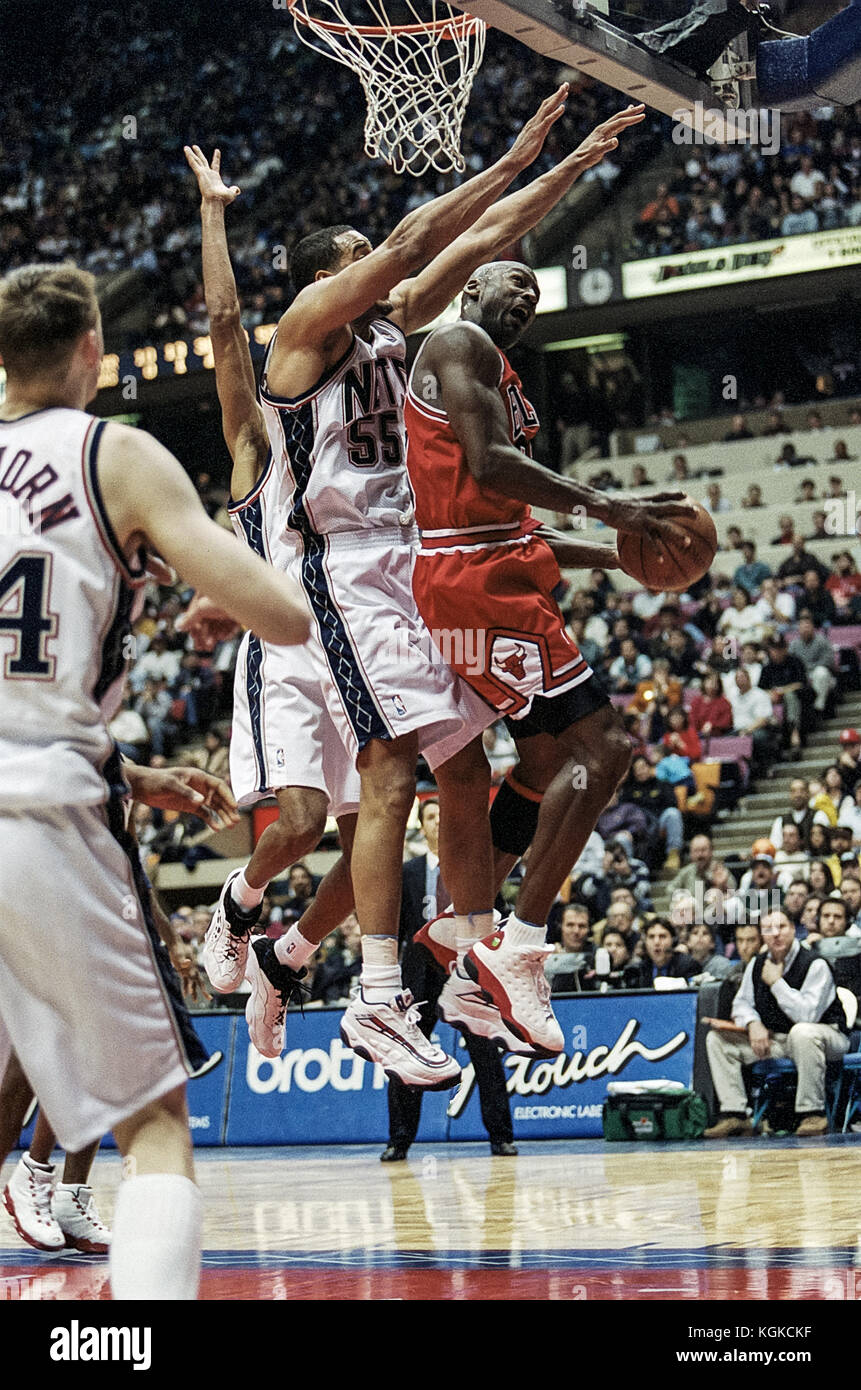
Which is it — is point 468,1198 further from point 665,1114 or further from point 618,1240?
point 665,1114

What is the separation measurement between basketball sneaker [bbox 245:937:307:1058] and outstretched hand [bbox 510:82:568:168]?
2.84 meters

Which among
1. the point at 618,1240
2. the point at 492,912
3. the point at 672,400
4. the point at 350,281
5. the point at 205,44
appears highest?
the point at 205,44

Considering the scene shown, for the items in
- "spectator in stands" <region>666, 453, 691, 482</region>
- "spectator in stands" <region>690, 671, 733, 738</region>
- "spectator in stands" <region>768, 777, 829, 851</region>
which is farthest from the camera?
"spectator in stands" <region>666, 453, 691, 482</region>

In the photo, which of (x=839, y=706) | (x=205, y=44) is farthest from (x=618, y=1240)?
(x=205, y=44)

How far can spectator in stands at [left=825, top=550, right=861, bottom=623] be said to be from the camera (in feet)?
56.5

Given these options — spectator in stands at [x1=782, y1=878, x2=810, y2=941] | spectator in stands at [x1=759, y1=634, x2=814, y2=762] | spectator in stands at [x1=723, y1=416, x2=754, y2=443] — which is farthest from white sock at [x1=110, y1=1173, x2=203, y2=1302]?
spectator in stands at [x1=723, y1=416, x2=754, y2=443]

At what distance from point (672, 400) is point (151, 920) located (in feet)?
72.3

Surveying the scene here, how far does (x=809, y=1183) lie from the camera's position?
25.7 ft

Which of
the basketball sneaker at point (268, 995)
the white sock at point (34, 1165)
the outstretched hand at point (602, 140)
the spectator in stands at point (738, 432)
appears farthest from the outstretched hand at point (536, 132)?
the spectator in stands at point (738, 432)

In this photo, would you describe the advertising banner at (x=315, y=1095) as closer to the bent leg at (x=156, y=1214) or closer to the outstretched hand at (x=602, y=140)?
the outstretched hand at (x=602, y=140)

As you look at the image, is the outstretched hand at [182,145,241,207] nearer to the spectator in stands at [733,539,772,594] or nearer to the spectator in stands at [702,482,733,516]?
the spectator in stands at [733,539,772,594]

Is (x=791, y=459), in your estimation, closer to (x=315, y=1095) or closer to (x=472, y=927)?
(x=315, y=1095)

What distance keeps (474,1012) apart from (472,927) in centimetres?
27
